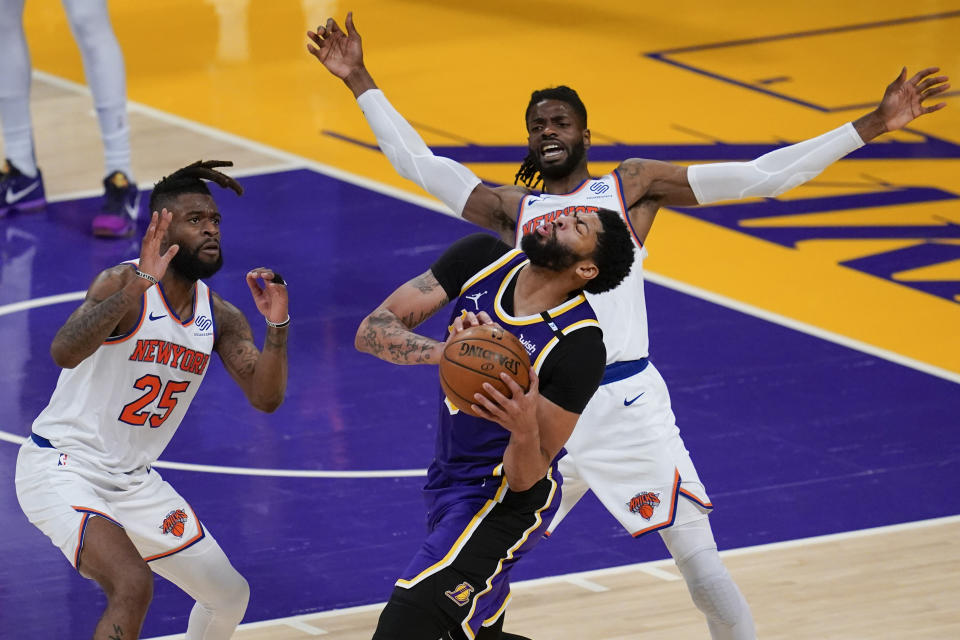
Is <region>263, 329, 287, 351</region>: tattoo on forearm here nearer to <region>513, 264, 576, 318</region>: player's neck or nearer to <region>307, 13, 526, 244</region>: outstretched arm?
<region>513, 264, 576, 318</region>: player's neck

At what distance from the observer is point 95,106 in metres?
12.0

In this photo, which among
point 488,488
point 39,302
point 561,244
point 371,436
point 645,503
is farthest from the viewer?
point 39,302

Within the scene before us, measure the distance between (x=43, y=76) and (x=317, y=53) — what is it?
9.45m

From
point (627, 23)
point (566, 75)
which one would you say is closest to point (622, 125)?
point (566, 75)

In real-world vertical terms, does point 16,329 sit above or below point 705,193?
below

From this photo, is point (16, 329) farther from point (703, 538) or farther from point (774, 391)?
point (703, 538)

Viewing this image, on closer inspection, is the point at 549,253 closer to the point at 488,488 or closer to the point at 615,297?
the point at 488,488

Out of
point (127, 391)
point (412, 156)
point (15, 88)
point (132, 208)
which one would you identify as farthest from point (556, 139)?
point (15, 88)

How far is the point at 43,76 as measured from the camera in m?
16.0

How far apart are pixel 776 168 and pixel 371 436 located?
10.1 ft

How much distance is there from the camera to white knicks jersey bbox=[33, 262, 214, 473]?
6.45 m

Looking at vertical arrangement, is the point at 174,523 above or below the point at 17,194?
above

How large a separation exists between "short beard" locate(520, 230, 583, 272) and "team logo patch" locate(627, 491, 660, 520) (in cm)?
132

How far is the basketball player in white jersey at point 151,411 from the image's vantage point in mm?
6340
